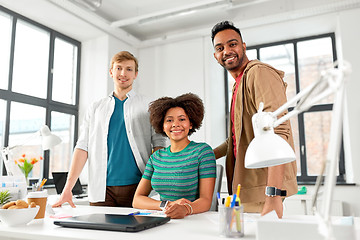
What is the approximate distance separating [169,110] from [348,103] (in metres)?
2.98

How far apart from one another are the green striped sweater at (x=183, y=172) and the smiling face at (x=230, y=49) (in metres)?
0.44

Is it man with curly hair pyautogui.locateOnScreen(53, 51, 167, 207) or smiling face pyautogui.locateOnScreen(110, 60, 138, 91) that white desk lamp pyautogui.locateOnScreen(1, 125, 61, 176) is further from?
smiling face pyautogui.locateOnScreen(110, 60, 138, 91)

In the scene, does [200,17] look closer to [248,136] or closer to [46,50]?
[46,50]

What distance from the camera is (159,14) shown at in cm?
423

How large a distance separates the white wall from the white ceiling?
171 mm

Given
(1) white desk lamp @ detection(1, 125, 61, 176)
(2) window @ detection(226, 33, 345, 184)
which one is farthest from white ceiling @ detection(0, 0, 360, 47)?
(1) white desk lamp @ detection(1, 125, 61, 176)

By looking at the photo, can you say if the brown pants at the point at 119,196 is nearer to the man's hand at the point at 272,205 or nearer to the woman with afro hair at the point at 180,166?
the woman with afro hair at the point at 180,166

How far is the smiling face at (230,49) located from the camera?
1633 millimetres

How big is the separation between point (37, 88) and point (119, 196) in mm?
2846

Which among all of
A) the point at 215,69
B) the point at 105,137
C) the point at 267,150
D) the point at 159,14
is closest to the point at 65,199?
the point at 105,137

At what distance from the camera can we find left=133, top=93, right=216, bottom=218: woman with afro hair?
5.35 feet

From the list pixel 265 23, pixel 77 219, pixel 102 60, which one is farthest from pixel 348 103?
pixel 77 219

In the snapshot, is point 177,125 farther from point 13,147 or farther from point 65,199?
point 13,147

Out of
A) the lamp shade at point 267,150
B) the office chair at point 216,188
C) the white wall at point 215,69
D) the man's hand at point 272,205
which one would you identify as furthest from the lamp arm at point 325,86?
the white wall at point 215,69
